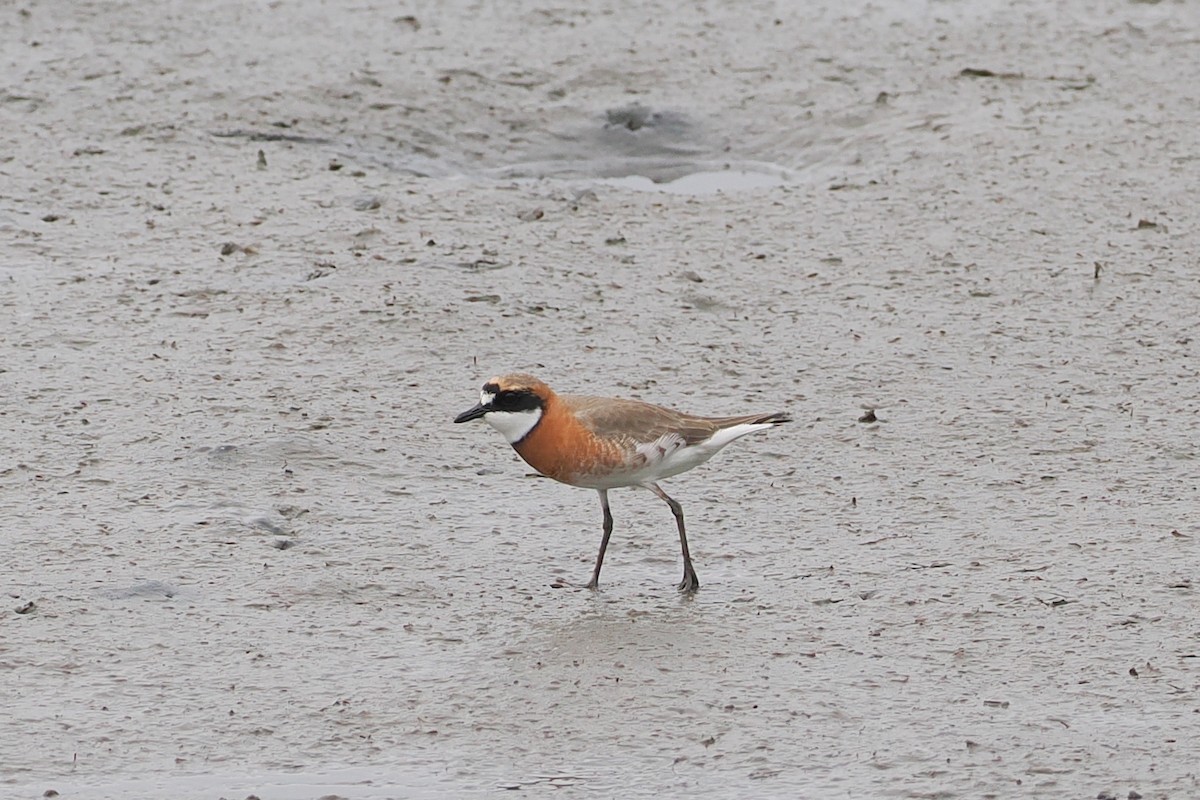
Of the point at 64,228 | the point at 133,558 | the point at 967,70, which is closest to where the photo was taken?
the point at 133,558

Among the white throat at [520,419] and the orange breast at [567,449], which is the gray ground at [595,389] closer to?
the orange breast at [567,449]

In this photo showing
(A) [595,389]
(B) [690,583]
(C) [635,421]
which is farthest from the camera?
(A) [595,389]

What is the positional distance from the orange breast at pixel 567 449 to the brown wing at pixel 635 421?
5 cm

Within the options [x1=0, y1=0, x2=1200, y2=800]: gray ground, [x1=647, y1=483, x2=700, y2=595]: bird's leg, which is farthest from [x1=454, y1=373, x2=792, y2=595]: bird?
[x1=0, y1=0, x2=1200, y2=800]: gray ground

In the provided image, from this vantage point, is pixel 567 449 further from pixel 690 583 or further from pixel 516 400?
pixel 690 583

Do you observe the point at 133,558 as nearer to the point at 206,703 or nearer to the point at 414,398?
the point at 206,703

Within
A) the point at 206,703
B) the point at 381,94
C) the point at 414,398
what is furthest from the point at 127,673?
the point at 381,94

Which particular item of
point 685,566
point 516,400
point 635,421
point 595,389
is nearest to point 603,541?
point 685,566

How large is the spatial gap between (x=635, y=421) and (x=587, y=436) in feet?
0.62

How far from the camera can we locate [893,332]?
8695 millimetres

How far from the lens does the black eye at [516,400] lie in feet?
21.1

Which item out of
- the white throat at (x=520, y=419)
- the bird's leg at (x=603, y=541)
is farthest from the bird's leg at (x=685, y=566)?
the white throat at (x=520, y=419)

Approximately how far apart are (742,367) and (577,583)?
2.09m

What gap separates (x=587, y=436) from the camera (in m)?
6.46
